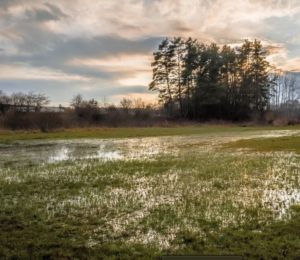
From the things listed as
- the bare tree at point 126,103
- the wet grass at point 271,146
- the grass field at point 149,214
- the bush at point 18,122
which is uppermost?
the bare tree at point 126,103

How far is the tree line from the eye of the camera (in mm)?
54344

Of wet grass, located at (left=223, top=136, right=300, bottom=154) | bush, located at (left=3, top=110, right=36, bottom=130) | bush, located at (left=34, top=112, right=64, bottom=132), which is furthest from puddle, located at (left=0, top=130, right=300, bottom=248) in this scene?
bush, located at (left=3, top=110, right=36, bottom=130)

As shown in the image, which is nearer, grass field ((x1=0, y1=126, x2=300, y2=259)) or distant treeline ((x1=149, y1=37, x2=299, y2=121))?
grass field ((x1=0, y1=126, x2=300, y2=259))

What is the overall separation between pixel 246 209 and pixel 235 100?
5623 cm

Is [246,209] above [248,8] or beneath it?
beneath

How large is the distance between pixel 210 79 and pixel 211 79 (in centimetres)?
108

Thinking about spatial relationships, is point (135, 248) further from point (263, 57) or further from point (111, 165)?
point (263, 57)

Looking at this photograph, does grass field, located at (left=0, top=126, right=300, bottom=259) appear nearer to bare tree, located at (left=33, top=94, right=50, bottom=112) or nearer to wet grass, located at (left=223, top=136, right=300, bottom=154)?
wet grass, located at (left=223, top=136, right=300, bottom=154)

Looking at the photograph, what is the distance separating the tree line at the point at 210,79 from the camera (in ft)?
178

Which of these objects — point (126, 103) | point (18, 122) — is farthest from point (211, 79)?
point (18, 122)

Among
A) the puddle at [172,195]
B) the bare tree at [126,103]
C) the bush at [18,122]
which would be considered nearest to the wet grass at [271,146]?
the puddle at [172,195]

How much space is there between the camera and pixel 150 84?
189ft

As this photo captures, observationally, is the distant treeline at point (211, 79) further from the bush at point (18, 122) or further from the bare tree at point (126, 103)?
the bush at point (18, 122)

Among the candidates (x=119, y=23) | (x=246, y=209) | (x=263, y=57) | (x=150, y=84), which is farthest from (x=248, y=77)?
(x=246, y=209)
